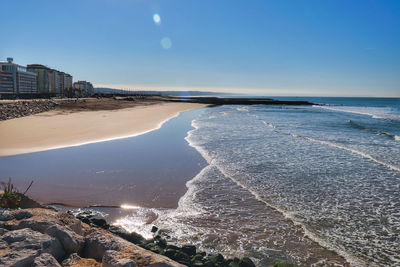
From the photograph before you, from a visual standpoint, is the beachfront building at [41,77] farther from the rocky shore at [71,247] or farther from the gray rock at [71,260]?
the gray rock at [71,260]

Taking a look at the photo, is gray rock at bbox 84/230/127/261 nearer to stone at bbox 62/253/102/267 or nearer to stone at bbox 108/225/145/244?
stone at bbox 62/253/102/267

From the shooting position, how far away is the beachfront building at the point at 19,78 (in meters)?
81.1

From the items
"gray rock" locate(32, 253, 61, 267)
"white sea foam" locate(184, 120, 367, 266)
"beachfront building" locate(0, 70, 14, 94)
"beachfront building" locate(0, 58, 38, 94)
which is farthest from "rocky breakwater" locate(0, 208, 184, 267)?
"beachfront building" locate(0, 58, 38, 94)

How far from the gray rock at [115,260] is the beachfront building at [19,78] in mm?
93090

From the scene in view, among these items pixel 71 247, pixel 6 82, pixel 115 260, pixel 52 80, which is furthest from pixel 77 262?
pixel 52 80

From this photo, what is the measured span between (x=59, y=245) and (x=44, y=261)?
467 mm

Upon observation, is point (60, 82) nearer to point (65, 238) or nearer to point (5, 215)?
point (5, 215)

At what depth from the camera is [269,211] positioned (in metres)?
6.05

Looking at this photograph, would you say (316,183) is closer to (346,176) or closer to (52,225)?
(346,176)

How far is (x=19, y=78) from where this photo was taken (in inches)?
3314

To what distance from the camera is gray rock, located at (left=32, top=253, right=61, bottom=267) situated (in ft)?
8.99

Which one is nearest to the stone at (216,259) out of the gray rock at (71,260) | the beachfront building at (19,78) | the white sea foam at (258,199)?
the gray rock at (71,260)

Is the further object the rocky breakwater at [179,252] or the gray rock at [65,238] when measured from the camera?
the rocky breakwater at [179,252]

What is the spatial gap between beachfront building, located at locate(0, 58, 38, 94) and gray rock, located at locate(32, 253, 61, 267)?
92960 millimetres
